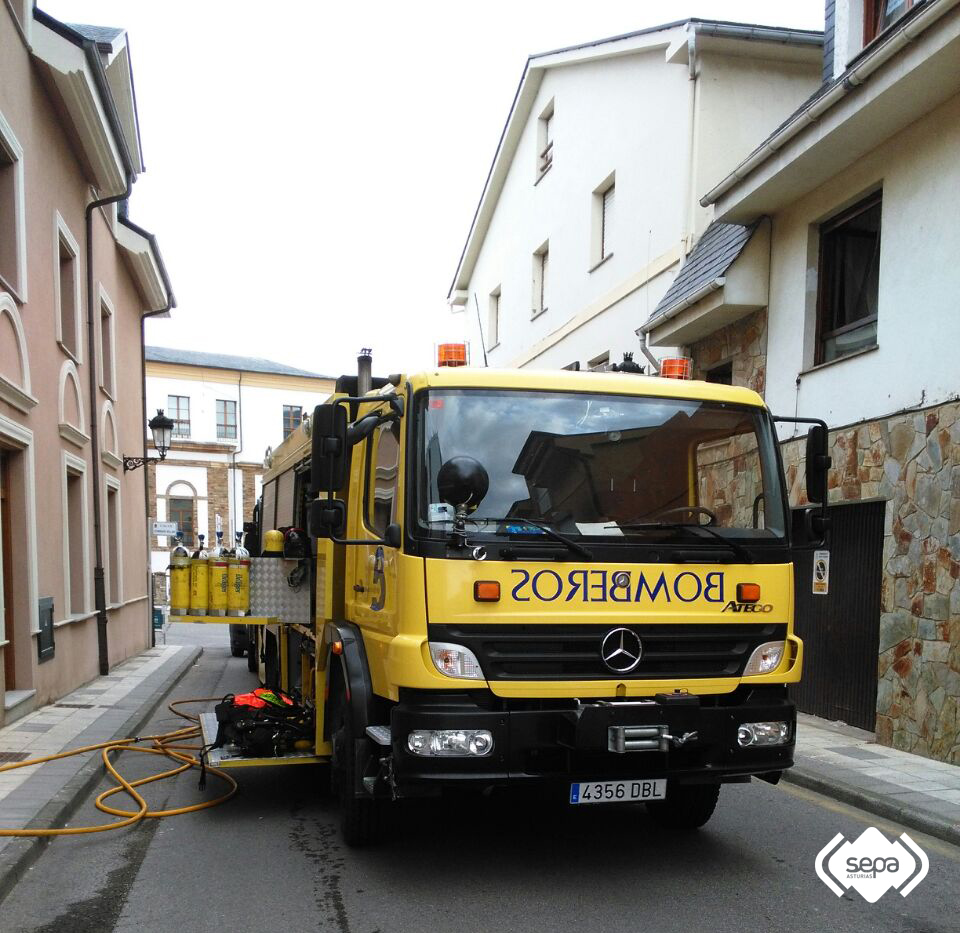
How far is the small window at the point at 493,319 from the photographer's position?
21641 millimetres

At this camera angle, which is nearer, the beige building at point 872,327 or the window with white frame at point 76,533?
the beige building at point 872,327

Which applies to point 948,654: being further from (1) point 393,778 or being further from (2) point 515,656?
(1) point 393,778

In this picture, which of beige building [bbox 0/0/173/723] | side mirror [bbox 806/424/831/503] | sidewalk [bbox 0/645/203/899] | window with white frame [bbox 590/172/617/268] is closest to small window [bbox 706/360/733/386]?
window with white frame [bbox 590/172/617/268]

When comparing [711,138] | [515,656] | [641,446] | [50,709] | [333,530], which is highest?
[711,138]

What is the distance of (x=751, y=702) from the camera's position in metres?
4.60

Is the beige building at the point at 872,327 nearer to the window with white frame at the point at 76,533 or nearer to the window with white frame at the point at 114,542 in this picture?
the window with white frame at the point at 76,533

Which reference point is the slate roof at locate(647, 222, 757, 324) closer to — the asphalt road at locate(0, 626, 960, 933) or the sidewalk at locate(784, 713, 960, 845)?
the sidewalk at locate(784, 713, 960, 845)

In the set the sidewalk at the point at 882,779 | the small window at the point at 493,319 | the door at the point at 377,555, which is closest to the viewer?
the door at the point at 377,555

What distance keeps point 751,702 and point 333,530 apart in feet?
7.70

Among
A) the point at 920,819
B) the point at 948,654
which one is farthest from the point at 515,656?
the point at 948,654

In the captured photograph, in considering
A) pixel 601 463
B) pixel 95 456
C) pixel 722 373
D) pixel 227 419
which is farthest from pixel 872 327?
pixel 227 419

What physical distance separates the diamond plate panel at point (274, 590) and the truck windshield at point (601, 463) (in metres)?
2.92
